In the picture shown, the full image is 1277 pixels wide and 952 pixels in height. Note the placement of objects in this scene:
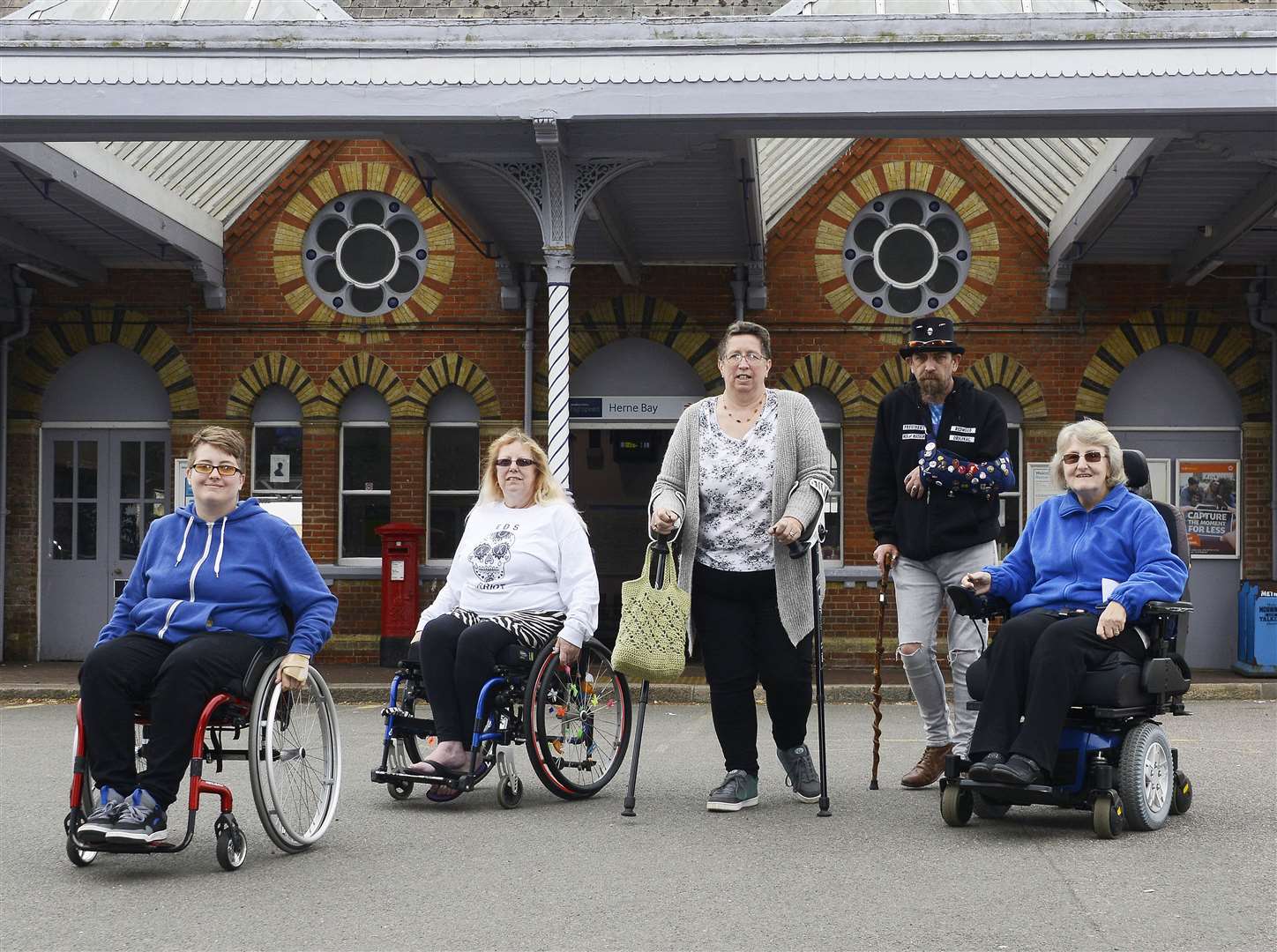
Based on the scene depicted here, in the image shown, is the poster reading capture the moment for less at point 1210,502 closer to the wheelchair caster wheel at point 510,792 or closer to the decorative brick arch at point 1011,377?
the decorative brick arch at point 1011,377

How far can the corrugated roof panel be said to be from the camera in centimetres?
1606

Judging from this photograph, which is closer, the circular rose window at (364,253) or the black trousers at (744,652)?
the black trousers at (744,652)

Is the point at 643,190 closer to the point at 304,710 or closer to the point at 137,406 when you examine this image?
the point at 137,406

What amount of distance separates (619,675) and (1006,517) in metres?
10.0

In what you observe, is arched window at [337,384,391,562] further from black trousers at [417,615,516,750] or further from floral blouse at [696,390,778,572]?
floral blouse at [696,390,778,572]

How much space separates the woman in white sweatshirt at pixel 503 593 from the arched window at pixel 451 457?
9476 millimetres

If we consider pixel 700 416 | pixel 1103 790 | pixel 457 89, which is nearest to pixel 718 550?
pixel 700 416

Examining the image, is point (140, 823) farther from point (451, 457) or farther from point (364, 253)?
point (364, 253)

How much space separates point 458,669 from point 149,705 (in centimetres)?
155

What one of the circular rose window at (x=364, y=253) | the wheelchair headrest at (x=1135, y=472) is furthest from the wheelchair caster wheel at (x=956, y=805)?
the circular rose window at (x=364, y=253)

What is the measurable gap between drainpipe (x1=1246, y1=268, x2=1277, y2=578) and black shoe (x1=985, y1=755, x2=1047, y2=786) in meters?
11.5

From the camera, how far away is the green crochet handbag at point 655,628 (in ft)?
21.6

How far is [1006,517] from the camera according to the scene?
16688mm

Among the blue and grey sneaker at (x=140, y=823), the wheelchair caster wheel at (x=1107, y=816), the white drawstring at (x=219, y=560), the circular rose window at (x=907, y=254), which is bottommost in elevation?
the wheelchair caster wheel at (x=1107, y=816)
